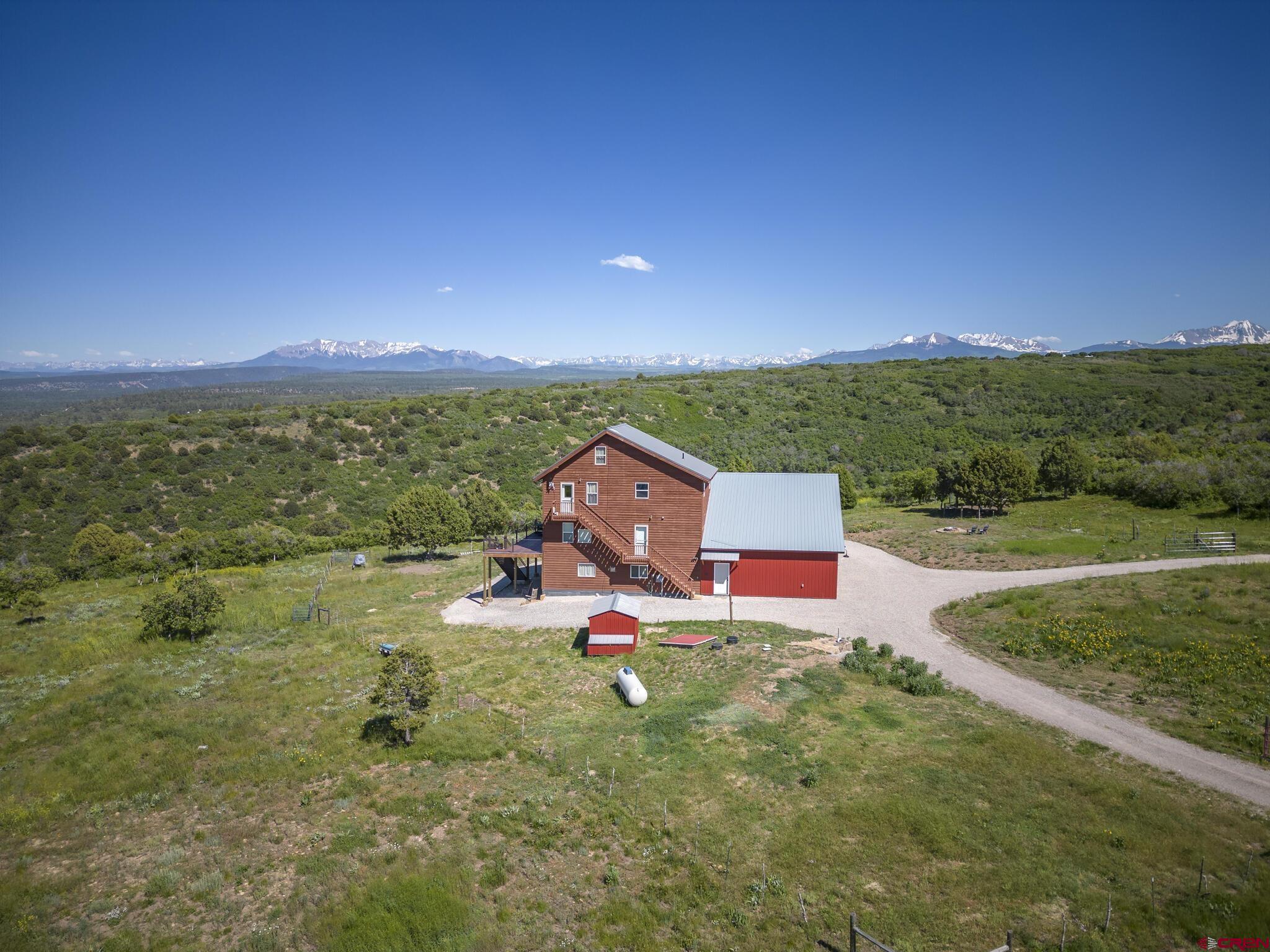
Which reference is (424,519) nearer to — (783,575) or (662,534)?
(662,534)

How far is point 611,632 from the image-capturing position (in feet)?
79.2

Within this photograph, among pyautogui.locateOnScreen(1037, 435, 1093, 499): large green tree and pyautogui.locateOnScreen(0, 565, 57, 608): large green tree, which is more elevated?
pyautogui.locateOnScreen(1037, 435, 1093, 499): large green tree

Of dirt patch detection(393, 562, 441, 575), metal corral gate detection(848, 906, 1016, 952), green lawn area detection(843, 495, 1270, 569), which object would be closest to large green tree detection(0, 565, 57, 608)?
dirt patch detection(393, 562, 441, 575)

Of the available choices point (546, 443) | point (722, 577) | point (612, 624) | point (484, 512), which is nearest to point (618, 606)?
point (612, 624)

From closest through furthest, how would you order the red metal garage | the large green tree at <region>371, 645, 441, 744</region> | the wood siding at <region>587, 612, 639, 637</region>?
the large green tree at <region>371, 645, 441, 744</region>
the wood siding at <region>587, 612, 639, 637</region>
the red metal garage

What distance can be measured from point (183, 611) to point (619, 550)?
65.7 feet

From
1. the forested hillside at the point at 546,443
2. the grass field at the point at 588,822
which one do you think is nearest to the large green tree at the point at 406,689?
the grass field at the point at 588,822

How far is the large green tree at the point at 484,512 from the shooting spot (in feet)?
155

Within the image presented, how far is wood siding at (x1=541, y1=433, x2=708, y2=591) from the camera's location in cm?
3216

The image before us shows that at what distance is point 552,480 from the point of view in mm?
33062

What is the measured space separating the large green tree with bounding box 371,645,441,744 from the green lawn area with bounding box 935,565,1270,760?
20292 mm

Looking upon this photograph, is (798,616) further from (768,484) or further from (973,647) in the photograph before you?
(768,484)

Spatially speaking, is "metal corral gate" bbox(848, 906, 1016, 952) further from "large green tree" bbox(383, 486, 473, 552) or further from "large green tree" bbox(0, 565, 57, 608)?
"large green tree" bbox(0, 565, 57, 608)

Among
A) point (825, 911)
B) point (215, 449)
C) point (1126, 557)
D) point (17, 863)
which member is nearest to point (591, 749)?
point (825, 911)
